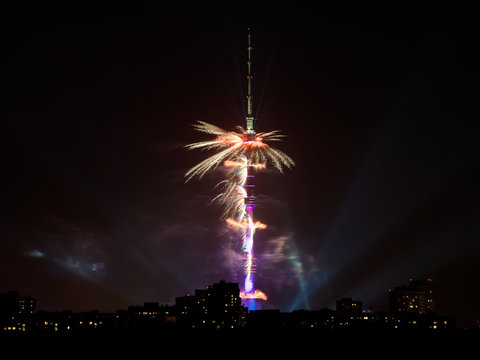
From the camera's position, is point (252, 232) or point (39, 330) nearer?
point (252, 232)

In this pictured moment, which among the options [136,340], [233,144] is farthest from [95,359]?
[233,144]

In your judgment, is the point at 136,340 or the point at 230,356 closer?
the point at 230,356

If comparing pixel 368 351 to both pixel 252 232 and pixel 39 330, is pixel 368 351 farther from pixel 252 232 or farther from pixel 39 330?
pixel 39 330

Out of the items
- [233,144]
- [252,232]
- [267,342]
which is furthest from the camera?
[267,342]

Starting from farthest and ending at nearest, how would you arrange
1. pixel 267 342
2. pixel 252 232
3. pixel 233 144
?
1. pixel 267 342
2. pixel 252 232
3. pixel 233 144

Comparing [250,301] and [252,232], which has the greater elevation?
[252,232]

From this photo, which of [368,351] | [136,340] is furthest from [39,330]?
[368,351]

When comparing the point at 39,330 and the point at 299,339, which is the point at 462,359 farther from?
the point at 39,330

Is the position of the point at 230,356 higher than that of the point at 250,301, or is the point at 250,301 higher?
the point at 250,301

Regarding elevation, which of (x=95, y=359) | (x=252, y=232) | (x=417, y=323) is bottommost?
(x=95, y=359)
